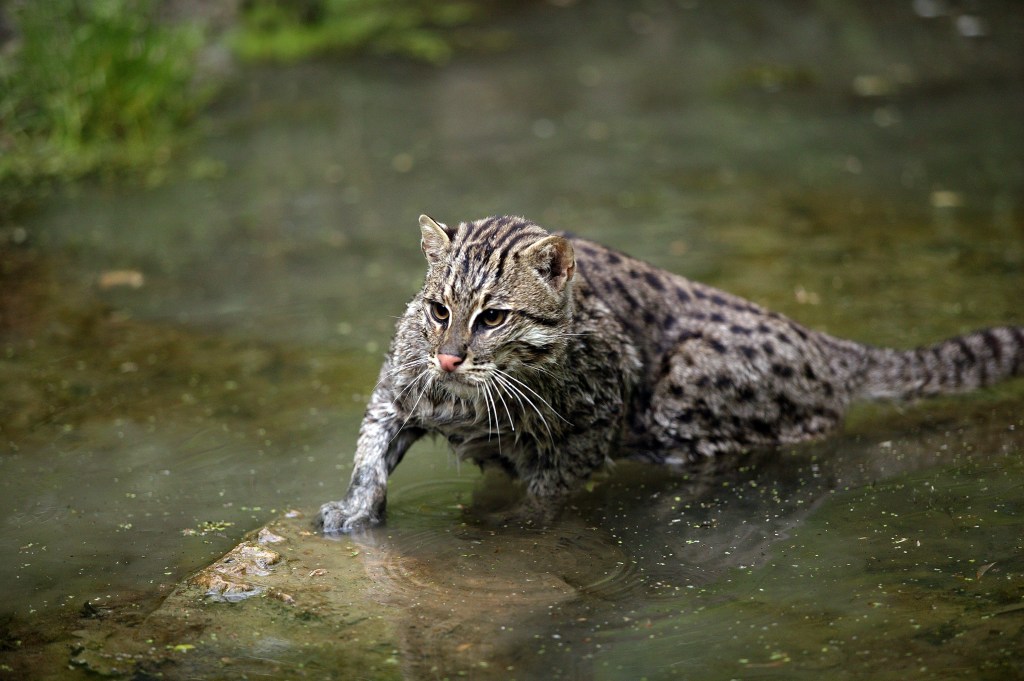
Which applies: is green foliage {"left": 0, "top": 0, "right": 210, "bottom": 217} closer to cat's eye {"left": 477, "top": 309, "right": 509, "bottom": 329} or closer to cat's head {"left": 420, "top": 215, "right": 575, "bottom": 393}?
cat's head {"left": 420, "top": 215, "right": 575, "bottom": 393}

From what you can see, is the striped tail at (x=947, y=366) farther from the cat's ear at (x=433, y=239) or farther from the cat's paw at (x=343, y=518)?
the cat's paw at (x=343, y=518)

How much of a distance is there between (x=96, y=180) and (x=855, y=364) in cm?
839

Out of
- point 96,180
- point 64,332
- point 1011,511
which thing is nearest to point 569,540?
point 1011,511

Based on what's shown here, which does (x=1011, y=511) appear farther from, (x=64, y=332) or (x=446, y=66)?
(x=446, y=66)

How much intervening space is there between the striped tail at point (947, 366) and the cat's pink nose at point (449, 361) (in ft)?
10.1

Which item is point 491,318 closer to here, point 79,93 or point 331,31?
point 79,93

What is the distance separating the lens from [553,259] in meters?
6.52

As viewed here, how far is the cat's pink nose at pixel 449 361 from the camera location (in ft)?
20.0

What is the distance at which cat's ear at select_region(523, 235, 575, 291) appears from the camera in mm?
6410

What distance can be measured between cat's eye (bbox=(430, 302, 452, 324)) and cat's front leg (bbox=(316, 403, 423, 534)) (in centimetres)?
66

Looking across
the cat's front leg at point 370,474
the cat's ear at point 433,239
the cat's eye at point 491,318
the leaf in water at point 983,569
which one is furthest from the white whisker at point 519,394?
the leaf in water at point 983,569

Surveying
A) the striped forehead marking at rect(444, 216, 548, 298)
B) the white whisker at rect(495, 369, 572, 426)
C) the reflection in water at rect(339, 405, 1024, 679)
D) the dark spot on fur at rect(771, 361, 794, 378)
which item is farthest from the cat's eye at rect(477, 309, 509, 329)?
the dark spot on fur at rect(771, 361, 794, 378)

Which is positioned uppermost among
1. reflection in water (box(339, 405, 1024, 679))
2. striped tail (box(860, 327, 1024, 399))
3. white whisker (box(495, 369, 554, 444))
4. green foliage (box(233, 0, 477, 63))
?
green foliage (box(233, 0, 477, 63))

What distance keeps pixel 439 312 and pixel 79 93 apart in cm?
807
